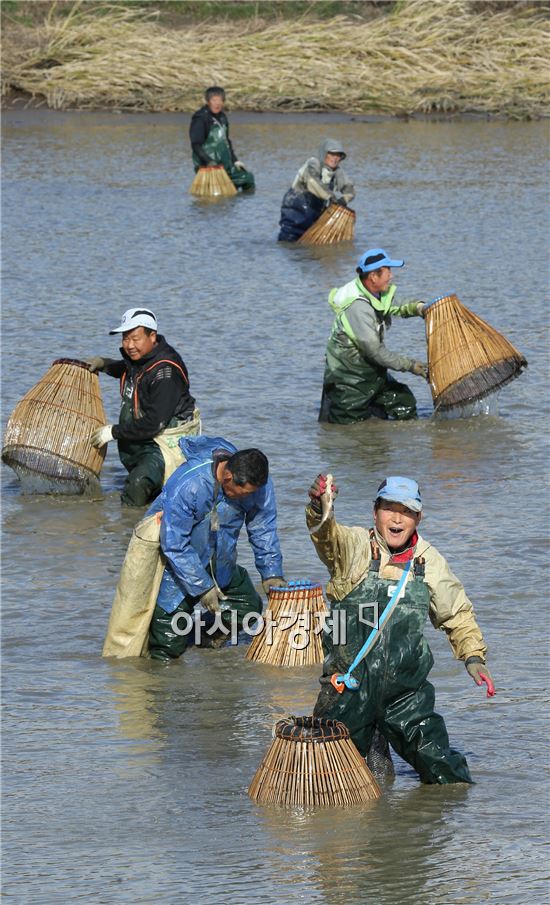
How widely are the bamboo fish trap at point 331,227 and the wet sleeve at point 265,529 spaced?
35.3ft

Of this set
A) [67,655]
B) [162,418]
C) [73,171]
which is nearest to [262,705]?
[67,655]

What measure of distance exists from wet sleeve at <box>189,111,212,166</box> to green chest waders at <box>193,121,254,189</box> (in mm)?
56

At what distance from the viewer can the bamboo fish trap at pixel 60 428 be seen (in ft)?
34.5

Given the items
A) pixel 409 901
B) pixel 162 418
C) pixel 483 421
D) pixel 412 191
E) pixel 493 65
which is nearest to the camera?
pixel 409 901

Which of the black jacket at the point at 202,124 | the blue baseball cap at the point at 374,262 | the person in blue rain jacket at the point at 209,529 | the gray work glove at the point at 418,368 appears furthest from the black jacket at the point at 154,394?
the black jacket at the point at 202,124

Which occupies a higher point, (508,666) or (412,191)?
(412,191)

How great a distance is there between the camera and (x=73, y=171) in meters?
23.6

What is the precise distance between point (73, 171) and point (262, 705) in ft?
55.4

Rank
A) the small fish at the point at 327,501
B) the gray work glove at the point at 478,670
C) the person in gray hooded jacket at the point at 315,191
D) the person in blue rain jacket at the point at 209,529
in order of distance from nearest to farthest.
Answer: the small fish at the point at 327,501 → the gray work glove at the point at 478,670 → the person in blue rain jacket at the point at 209,529 → the person in gray hooded jacket at the point at 315,191

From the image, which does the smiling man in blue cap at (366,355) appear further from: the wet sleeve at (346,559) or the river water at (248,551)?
the wet sleeve at (346,559)

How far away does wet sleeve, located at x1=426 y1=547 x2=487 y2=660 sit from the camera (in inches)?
243

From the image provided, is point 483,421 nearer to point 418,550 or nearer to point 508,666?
point 508,666

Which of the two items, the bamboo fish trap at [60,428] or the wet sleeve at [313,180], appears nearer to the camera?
the bamboo fish trap at [60,428]

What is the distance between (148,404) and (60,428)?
118 centimetres
